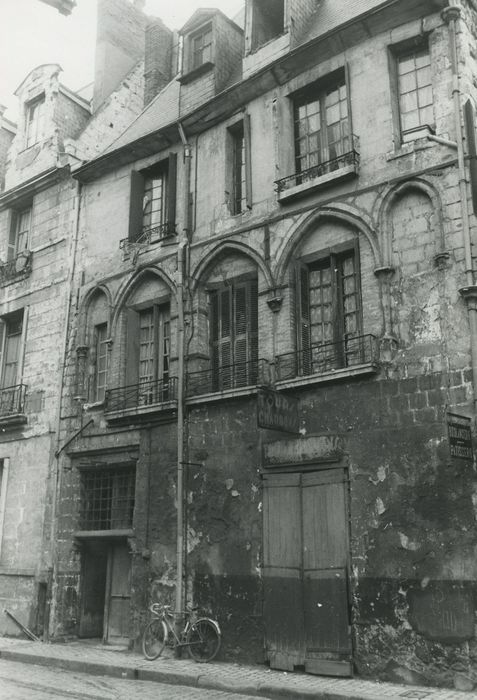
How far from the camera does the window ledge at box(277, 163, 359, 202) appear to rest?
1156 centimetres

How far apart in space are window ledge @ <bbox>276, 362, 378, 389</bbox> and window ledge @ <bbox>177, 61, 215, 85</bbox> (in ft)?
23.7

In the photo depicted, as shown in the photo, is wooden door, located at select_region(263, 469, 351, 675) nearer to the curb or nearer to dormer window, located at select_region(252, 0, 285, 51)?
the curb

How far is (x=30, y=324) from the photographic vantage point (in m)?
16.8

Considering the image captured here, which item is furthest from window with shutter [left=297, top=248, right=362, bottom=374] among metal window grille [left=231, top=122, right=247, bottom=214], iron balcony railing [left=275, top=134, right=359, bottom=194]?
metal window grille [left=231, top=122, right=247, bottom=214]

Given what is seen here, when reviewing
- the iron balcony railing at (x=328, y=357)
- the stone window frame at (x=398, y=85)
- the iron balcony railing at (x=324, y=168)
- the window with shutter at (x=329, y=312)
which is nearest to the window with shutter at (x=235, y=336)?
the iron balcony railing at (x=328, y=357)

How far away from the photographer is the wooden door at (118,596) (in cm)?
1361

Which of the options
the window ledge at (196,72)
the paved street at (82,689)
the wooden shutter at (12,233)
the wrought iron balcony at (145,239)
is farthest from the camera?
the wooden shutter at (12,233)

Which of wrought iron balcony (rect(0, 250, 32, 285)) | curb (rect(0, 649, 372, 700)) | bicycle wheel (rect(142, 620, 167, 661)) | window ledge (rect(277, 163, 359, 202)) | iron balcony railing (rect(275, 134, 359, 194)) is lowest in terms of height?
curb (rect(0, 649, 372, 700))

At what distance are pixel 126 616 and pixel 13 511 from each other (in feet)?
12.3

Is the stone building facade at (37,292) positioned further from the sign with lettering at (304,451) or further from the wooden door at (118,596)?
the sign with lettering at (304,451)

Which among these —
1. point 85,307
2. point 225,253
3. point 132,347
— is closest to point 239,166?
point 225,253

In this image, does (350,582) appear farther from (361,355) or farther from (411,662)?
(361,355)

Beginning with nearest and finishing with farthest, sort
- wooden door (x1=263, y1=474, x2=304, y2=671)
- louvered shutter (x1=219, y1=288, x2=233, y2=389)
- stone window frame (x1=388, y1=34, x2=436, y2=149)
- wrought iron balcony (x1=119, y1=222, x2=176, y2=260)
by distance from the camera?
wooden door (x1=263, y1=474, x2=304, y2=671), stone window frame (x1=388, y1=34, x2=436, y2=149), louvered shutter (x1=219, y1=288, x2=233, y2=389), wrought iron balcony (x1=119, y1=222, x2=176, y2=260)

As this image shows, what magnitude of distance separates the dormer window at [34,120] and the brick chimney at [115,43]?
4.47ft
